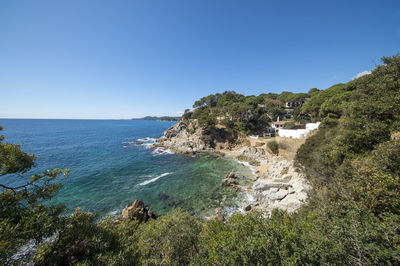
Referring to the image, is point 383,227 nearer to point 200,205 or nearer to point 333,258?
point 333,258

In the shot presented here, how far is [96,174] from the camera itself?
916 inches

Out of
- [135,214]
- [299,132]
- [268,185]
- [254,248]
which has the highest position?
[299,132]

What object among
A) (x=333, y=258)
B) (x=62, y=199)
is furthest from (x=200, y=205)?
(x=62, y=199)

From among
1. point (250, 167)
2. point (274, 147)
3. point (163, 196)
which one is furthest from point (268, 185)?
point (163, 196)

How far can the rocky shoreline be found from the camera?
47.3 feet

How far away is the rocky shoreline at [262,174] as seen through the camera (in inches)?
568

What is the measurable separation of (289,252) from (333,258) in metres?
1.21

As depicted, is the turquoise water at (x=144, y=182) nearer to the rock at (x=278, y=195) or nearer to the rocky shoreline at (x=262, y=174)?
the rocky shoreline at (x=262, y=174)

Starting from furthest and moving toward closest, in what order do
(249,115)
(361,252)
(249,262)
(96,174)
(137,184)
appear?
(249,115) → (96,174) → (137,184) → (249,262) → (361,252)

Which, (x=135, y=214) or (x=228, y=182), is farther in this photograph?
(x=228, y=182)

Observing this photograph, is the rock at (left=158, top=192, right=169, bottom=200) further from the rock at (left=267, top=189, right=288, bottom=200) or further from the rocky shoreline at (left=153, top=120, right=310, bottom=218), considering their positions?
the rock at (left=267, top=189, right=288, bottom=200)

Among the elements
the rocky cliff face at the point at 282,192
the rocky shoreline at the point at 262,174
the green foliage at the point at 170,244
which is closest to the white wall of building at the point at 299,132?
the rocky shoreline at the point at 262,174

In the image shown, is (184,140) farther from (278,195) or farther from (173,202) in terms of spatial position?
(278,195)

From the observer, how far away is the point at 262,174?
21.5 meters
